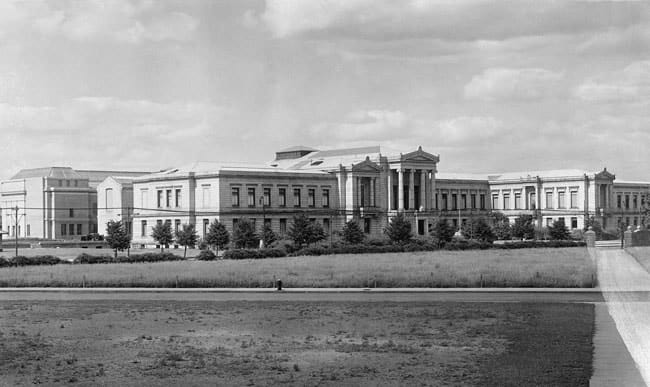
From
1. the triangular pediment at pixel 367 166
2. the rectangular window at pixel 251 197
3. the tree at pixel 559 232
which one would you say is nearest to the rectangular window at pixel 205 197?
the rectangular window at pixel 251 197

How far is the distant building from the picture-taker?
14525 centimetres

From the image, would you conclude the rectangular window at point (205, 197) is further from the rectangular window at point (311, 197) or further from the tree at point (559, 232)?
the tree at point (559, 232)

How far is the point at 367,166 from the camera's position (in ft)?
433

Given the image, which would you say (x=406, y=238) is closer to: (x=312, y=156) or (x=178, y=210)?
(x=178, y=210)

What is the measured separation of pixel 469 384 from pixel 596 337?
8588 mm

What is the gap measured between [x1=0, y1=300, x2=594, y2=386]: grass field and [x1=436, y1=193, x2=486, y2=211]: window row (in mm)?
106963

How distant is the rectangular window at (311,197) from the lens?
128 m

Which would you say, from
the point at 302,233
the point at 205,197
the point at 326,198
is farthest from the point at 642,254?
the point at 326,198

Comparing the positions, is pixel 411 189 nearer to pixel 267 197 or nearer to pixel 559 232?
pixel 267 197

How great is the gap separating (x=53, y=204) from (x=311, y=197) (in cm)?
4381

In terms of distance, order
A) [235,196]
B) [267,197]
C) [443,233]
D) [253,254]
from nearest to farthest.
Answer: [253,254], [443,233], [235,196], [267,197]

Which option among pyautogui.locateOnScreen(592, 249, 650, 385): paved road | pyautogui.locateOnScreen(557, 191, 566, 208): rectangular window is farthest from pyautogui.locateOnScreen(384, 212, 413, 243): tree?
pyautogui.locateOnScreen(557, 191, 566, 208): rectangular window

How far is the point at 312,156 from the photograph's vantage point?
14250 centimetres

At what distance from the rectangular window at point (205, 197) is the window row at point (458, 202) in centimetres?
4314
